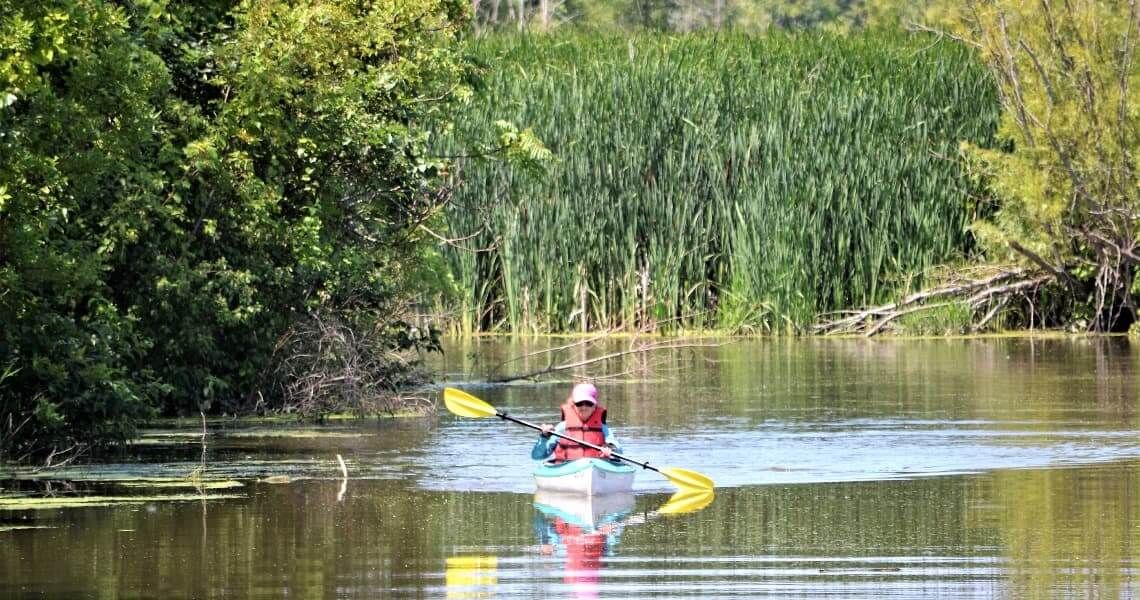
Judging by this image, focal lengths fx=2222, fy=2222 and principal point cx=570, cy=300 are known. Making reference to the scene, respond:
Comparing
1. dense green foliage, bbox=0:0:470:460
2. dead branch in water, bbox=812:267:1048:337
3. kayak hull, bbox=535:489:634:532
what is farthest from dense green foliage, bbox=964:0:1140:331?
kayak hull, bbox=535:489:634:532

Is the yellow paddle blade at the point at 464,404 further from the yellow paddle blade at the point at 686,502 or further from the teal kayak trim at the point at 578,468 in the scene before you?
the yellow paddle blade at the point at 686,502

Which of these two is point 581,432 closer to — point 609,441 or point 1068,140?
point 609,441

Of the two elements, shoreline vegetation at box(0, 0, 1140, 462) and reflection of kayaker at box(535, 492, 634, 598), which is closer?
reflection of kayaker at box(535, 492, 634, 598)

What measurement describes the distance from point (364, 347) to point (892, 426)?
16.9ft

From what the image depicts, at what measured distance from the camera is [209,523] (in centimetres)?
1358

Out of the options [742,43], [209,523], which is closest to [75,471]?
[209,523]

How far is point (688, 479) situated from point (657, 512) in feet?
2.75

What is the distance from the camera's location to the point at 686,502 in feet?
48.6

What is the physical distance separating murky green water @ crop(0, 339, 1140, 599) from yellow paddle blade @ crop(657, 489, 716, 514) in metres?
0.13

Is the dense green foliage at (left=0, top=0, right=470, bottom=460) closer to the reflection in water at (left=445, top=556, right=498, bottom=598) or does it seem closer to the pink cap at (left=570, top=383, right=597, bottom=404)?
the pink cap at (left=570, top=383, right=597, bottom=404)

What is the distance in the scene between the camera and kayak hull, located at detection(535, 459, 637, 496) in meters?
15.1

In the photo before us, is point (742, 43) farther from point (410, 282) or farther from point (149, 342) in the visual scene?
point (149, 342)

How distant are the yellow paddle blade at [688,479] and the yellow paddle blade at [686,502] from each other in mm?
35

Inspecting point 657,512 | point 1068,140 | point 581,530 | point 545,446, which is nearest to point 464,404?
point 545,446
